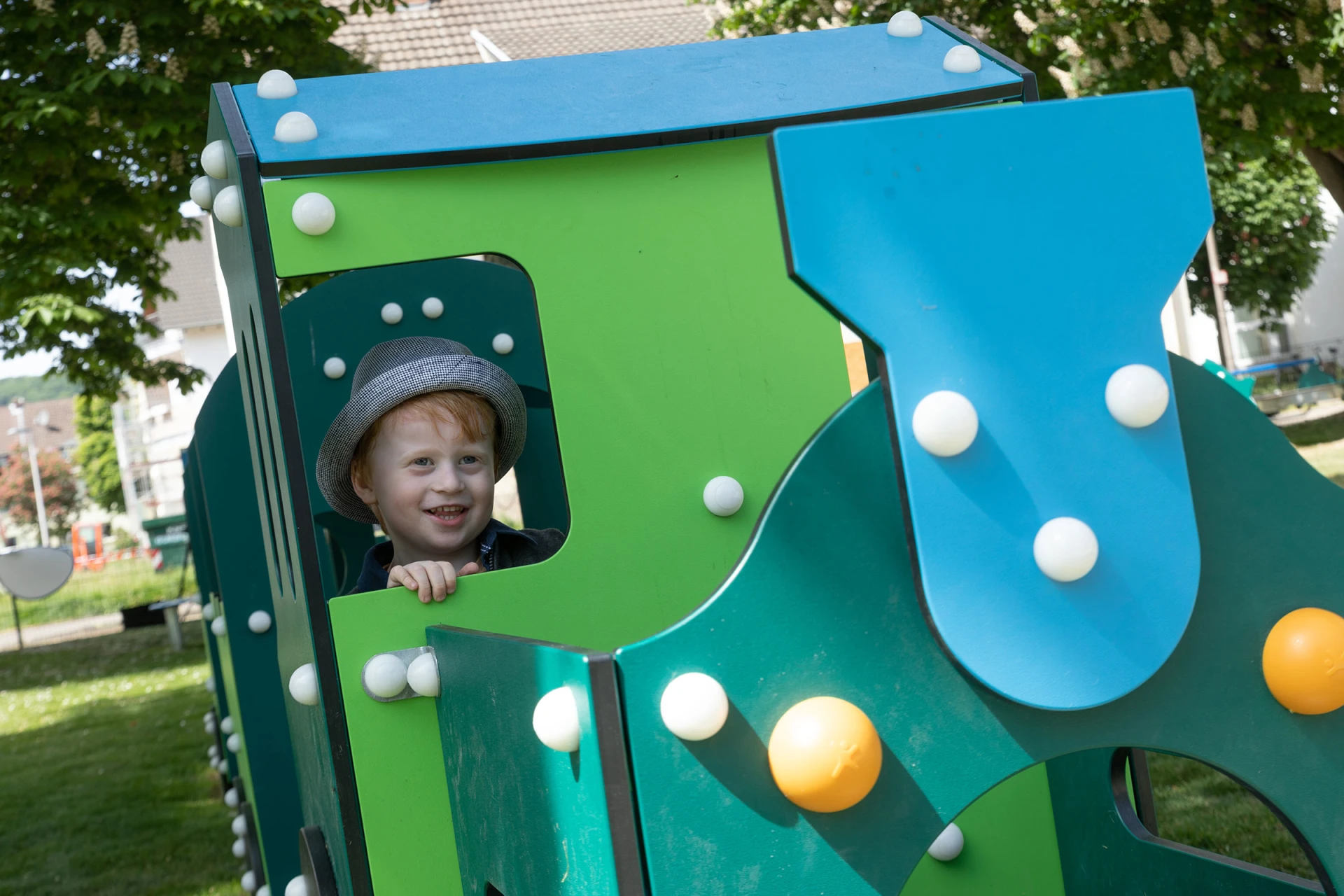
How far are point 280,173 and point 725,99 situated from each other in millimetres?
842

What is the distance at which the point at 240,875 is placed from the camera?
414 cm

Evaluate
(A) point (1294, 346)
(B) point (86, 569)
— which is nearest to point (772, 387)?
(A) point (1294, 346)

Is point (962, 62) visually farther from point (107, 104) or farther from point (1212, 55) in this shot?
point (107, 104)

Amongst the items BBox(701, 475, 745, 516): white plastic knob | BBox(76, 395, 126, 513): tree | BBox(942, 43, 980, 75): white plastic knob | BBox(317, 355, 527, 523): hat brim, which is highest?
BBox(76, 395, 126, 513): tree

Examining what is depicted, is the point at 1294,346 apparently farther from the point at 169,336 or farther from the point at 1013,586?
the point at 169,336

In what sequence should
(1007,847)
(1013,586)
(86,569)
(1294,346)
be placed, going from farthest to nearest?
(86,569) → (1294,346) → (1007,847) → (1013,586)

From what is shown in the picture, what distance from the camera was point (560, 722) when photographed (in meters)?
1.15

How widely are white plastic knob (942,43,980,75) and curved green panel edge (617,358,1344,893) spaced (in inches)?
49.8

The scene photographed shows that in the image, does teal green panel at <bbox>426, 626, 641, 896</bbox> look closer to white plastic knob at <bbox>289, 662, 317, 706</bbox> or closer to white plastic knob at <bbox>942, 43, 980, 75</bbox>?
white plastic knob at <bbox>289, 662, 317, 706</bbox>

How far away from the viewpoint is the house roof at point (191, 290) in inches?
1444

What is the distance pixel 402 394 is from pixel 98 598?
17.7 meters

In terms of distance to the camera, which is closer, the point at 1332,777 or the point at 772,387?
the point at 1332,777

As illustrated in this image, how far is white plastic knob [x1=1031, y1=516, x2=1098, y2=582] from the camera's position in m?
1.09

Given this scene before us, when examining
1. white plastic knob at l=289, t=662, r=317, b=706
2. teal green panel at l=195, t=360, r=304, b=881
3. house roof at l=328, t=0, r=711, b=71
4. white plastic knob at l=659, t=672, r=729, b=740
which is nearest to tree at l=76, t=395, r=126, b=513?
house roof at l=328, t=0, r=711, b=71
